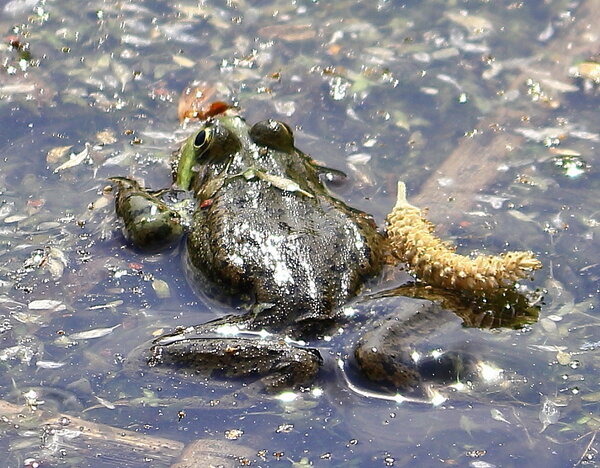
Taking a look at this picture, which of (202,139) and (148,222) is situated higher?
(202,139)

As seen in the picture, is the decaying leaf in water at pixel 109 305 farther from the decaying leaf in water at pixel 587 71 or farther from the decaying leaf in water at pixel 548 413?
the decaying leaf in water at pixel 587 71

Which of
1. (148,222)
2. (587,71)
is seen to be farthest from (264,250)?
(587,71)

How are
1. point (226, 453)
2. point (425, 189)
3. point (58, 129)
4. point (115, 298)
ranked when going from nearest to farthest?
point (226, 453) → point (115, 298) → point (425, 189) → point (58, 129)

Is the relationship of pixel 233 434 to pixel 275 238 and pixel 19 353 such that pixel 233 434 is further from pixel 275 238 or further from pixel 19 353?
pixel 19 353

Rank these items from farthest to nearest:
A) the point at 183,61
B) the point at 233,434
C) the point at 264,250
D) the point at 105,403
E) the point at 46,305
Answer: the point at 183,61 → the point at 46,305 → the point at 264,250 → the point at 105,403 → the point at 233,434

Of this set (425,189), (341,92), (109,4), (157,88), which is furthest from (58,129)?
(425,189)

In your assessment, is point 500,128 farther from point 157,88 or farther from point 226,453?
point 226,453
